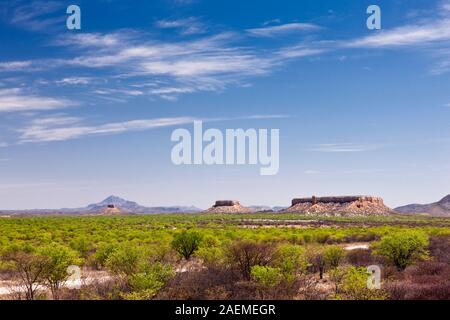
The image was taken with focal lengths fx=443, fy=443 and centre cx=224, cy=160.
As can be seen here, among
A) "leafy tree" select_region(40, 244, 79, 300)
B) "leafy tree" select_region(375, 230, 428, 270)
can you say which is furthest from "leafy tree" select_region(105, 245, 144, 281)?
"leafy tree" select_region(375, 230, 428, 270)

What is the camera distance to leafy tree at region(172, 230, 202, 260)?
31234 mm

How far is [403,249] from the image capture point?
85.4 feet

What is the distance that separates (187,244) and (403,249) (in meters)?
14.2

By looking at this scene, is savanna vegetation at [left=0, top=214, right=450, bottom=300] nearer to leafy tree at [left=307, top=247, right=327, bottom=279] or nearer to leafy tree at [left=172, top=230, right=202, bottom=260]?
leafy tree at [left=307, top=247, right=327, bottom=279]

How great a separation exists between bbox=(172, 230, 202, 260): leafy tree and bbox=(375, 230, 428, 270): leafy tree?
1241 cm

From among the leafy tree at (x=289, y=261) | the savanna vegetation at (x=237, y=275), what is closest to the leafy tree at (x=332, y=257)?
the savanna vegetation at (x=237, y=275)

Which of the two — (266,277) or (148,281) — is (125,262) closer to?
(148,281)

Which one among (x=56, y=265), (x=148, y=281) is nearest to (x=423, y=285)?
(x=148, y=281)

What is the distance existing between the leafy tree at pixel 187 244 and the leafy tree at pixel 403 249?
12.4m

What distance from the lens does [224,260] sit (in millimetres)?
23594

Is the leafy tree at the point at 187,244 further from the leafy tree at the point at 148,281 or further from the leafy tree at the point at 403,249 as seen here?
the leafy tree at the point at 403,249

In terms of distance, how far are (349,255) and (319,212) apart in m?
169
